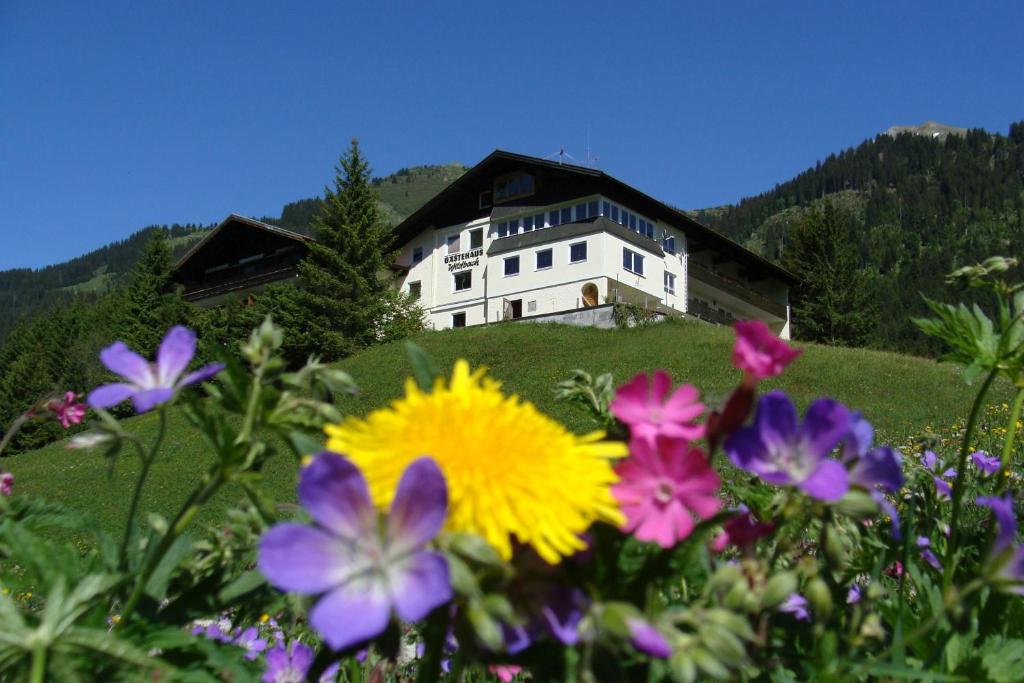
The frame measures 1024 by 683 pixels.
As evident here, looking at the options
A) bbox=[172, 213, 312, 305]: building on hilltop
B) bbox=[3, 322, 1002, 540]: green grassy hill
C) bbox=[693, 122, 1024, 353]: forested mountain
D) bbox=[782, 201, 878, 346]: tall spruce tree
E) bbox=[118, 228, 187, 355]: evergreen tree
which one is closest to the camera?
bbox=[3, 322, 1002, 540]: green grassy hill

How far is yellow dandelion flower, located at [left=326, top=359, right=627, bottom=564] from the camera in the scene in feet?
2.15

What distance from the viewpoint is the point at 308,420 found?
92cm

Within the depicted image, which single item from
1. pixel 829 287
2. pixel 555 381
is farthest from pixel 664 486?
pixel 829 287

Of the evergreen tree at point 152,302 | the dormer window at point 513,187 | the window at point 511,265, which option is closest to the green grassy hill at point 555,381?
the window at point 511,265

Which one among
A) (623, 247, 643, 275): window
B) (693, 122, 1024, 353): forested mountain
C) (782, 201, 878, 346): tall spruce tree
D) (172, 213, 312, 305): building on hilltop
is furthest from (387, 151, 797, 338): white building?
(693, 122, 1024, 353): forested mountain

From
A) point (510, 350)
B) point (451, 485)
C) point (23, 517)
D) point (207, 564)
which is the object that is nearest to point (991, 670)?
point (451, 485)

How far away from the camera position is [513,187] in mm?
43906

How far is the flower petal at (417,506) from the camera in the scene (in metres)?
0.61

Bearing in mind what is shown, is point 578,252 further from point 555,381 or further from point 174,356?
point 174,356

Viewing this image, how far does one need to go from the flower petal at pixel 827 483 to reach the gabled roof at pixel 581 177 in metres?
40.1

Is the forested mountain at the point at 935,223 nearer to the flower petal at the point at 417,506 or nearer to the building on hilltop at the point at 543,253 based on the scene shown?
the building on hilltop at the point at 543,253

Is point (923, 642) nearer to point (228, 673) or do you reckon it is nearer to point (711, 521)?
point (711, 521)

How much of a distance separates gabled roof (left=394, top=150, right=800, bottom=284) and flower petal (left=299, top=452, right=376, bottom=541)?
4030 cm

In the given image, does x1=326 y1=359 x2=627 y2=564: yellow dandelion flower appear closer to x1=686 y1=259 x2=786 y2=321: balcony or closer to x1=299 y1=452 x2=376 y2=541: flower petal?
x1=299 y1=452 x2=376 y2=541: flower petal
